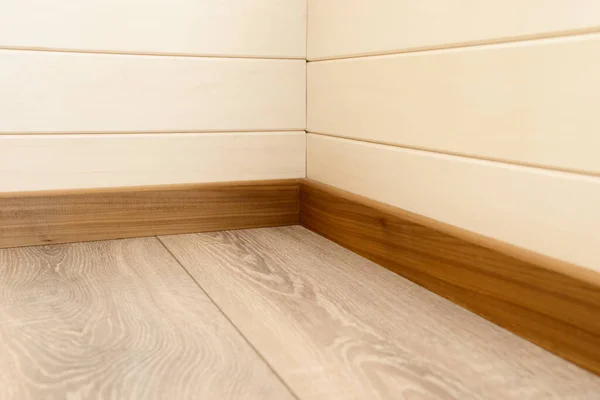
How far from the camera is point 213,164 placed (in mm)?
1756

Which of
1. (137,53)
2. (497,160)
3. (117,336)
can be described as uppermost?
(137,53)

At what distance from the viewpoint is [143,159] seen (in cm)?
168

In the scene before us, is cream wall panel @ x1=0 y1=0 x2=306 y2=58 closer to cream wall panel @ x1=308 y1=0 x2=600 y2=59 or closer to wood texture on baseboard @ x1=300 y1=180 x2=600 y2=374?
cream wall panel @ x1=308 y1=0 x2=600 y2=59

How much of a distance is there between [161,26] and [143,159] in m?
0.35

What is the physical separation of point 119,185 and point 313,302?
0.73 metres

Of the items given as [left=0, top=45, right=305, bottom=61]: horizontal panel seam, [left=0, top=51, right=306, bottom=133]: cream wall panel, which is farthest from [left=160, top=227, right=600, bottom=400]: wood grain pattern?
[left=0, top=45, right=305, bottom=61]: horizontal panel seam

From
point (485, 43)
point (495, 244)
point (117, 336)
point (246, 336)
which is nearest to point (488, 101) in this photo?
point (485, 43)

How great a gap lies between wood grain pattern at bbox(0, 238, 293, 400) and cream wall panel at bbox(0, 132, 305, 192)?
0.76 feet

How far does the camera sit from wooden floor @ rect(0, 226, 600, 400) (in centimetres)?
85

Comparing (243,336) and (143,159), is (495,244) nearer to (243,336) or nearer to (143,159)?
(243,336)

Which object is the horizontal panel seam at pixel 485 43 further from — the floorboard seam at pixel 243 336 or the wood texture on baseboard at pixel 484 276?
the floorboard seam at pixel 243 336

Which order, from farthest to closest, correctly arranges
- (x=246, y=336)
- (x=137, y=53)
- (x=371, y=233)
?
1. (x=137, y=53)
2. (x=371, y=233)
3. (x=246, y=336)

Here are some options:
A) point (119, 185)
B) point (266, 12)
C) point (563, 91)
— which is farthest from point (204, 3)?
point (563, 91)

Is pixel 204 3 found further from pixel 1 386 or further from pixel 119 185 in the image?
pixel 1 386
